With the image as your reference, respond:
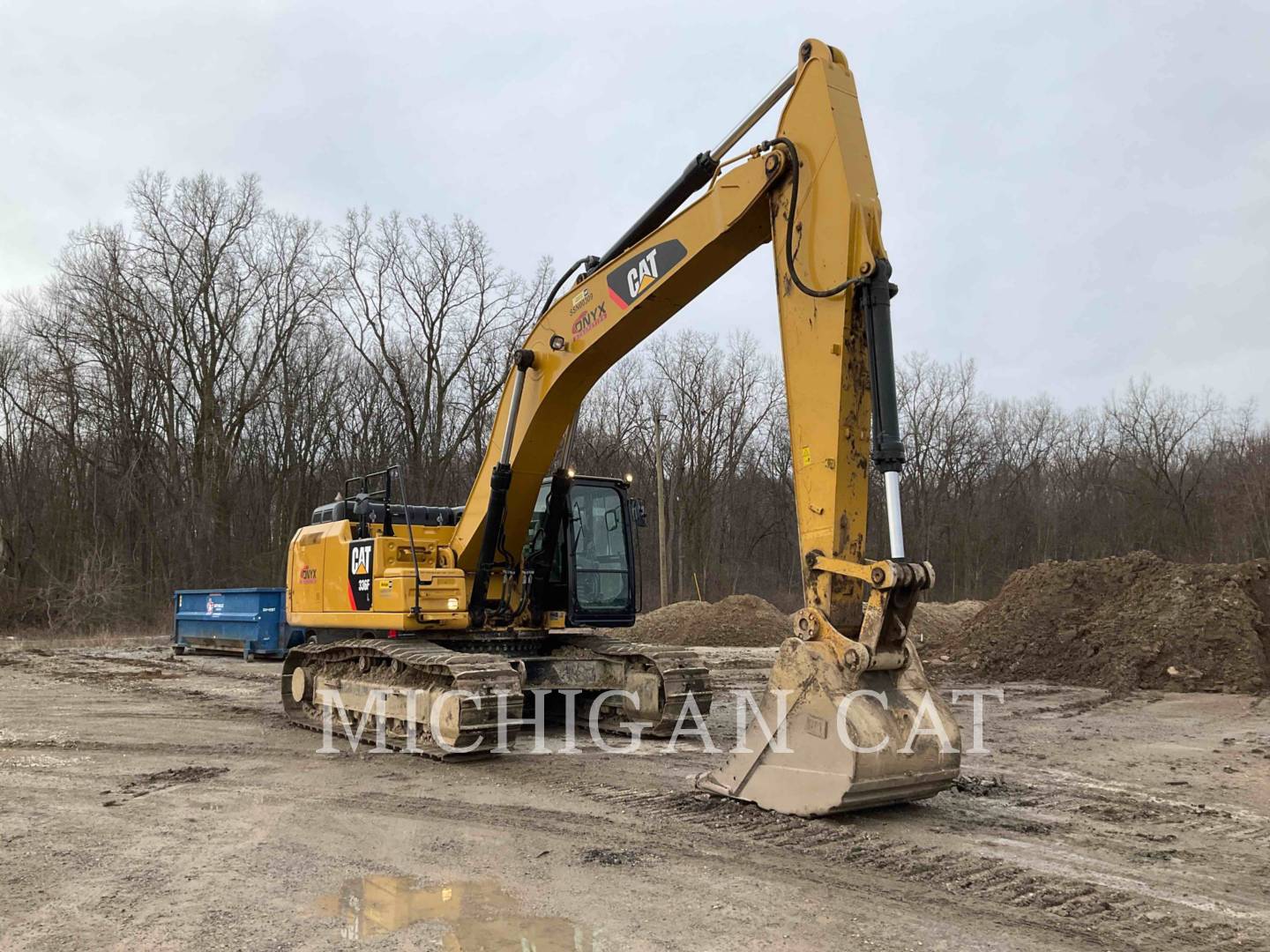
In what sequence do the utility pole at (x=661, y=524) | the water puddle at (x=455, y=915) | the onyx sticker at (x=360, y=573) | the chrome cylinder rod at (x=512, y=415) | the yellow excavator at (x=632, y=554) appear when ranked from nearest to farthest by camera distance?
1. the water puddle at (x=455, y=915)
2. the yellow excavator at (x=632, y=554)
3. the chrome cylinder rod at (x=512, y=415)
4. the onyx sticker at (x=360, y=573)
5. the utility pole at (x=661, y=524)

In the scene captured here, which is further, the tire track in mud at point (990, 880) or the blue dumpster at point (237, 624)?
the blue dumpster at point (237, 624)

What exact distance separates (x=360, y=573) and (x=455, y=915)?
17.5 feet

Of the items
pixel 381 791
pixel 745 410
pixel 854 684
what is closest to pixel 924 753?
pixel 854 684

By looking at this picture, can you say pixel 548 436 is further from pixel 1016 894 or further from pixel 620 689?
pixel 1016 894

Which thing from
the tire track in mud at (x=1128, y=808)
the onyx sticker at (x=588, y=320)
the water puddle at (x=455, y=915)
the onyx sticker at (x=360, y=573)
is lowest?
the tire track in mud at (x=1128, y=808)

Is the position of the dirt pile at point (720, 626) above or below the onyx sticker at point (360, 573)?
below

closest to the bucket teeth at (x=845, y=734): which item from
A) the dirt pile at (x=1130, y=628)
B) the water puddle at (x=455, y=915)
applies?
the water puddle at (x=455, y=915)

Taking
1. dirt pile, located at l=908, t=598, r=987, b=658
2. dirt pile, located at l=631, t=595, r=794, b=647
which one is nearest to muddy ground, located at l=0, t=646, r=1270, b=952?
dirt pile, located at l=908, t=598, r=987, b=658

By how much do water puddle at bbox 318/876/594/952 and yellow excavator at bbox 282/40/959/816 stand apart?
1.71 metres

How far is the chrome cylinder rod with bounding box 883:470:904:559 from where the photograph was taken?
16.7 feet

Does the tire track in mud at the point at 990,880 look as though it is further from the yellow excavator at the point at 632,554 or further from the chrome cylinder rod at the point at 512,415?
the chrome cylinder rod at the point at 512,415

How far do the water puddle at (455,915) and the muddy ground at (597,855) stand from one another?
0.05 ft

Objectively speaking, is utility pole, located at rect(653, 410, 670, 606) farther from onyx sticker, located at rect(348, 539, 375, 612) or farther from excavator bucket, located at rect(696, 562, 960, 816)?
excavator bucket, located at rect(696, 562, 960, 816)

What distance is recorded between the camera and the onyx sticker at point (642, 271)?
6.92 meters
